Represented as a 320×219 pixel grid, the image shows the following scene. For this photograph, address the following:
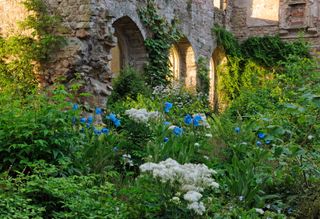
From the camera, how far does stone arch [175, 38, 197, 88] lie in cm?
1368

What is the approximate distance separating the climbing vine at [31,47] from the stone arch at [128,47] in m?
2.49

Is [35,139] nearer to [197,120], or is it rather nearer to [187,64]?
[197,120]

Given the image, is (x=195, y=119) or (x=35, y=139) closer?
(x=35, y=139)

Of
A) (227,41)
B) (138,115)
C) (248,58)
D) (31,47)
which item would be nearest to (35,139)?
(138,115)

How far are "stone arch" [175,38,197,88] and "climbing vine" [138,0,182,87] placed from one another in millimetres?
1955

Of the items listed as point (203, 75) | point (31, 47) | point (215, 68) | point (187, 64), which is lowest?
point (203, 75)

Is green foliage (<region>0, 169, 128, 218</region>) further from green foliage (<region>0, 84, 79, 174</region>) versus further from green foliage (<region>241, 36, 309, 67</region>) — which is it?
green foliage (<region>241, 36, 309, 67</region>)

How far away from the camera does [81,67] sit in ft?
26.8

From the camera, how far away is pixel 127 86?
31.9ft

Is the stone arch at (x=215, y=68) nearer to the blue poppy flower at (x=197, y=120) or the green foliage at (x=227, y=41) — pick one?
the green foliage at (x=227, y=41)

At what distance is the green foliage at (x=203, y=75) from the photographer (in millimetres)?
13797

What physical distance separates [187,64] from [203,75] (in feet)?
1.75

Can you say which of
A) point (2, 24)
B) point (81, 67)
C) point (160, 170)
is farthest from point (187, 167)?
point (2, 24)

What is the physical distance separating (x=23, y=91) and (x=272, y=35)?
400 inches
